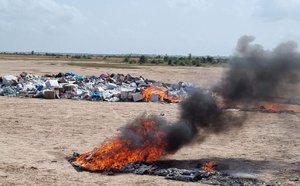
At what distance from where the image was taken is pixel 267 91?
51.9 ft

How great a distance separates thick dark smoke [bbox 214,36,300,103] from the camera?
15.6 metres

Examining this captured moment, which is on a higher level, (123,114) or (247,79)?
(247,79)

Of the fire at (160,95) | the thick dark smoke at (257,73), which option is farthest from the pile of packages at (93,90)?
the thick dark smoke at (257,73)

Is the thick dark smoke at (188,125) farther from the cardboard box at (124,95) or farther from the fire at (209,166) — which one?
the cardboard box at (124,95)

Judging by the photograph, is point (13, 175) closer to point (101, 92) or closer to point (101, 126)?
point (101, 126)

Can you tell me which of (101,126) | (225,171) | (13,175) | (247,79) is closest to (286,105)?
(101,126)

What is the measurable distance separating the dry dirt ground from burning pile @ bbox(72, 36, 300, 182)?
2.63 feet

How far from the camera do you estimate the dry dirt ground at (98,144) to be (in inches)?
523

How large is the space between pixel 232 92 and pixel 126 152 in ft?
13.3

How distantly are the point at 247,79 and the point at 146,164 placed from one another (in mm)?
4319

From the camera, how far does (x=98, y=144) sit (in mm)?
17844

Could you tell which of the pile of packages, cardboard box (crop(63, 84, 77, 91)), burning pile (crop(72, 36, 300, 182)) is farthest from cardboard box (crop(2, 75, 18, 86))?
burning pile (crop(72, 36, 300, 182))

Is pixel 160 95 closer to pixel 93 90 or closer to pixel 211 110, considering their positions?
pixel 93 90

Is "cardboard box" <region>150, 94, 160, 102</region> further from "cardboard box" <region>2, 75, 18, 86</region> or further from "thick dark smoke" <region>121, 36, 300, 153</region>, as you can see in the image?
"thick dark smoke" <region>121, 36, 300, 153</region>
